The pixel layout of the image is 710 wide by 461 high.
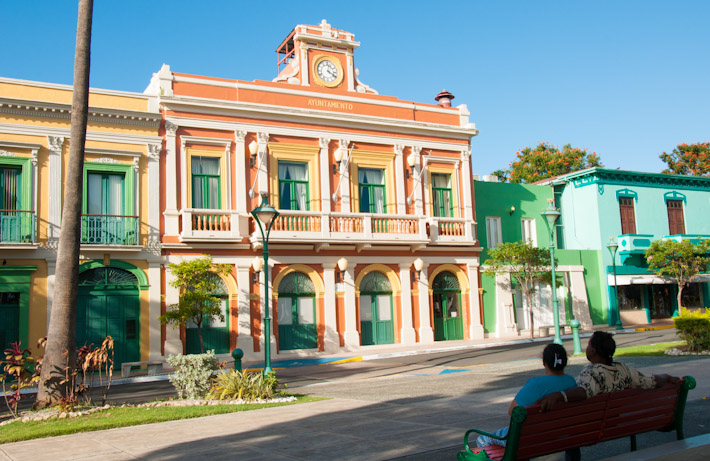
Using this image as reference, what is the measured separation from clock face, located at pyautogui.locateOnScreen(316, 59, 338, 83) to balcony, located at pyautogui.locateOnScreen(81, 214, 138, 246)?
9.46 meters

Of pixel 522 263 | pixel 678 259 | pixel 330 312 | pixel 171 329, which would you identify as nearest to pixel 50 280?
pixel 171 329

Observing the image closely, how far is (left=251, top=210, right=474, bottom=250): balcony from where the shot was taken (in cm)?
A: 2333

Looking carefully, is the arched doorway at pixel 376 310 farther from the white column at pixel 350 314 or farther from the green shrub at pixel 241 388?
the green shrub at pixel 241 388

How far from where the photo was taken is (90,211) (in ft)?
69.8

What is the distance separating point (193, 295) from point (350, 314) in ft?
22.0

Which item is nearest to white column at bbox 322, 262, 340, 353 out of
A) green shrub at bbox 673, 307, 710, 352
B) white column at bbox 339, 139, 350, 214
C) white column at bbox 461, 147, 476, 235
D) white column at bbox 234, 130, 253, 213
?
white column at bbox 339, 139, 350, 214

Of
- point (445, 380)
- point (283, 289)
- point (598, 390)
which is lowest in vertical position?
point (445, 380)

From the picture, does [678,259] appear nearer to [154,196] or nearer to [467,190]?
[467,190]

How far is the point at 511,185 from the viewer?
30.9 m

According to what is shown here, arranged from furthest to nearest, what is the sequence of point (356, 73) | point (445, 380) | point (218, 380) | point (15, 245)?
1. point (356, 73)
2. point (15, 245)
3. point (445, 380)
4. point (218, 380)

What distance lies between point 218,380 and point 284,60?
18230 millimetres

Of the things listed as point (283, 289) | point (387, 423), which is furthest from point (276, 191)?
point (387, 423)

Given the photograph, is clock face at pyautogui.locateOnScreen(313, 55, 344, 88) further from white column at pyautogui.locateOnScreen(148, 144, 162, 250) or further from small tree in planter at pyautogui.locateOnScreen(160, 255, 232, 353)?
small tree in planter at pyautogui.locateOnScreen(160, 255, 232, 353)

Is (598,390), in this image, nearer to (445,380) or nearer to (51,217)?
(445,380)
